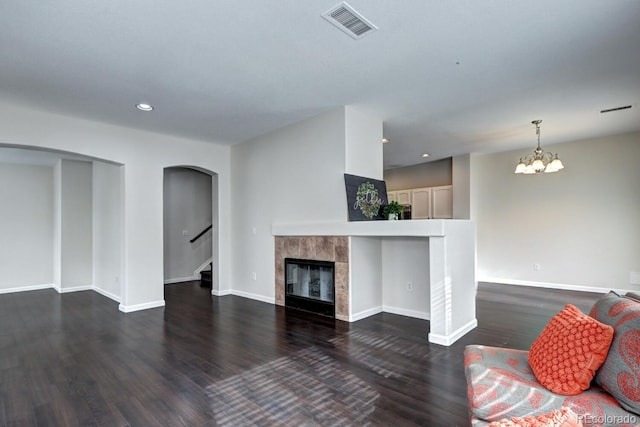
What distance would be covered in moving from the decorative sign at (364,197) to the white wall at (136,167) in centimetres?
301

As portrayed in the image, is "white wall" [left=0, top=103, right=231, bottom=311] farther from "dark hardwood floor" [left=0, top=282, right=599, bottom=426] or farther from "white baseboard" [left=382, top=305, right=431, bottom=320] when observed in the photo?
"white baseboard" [left=382, top=305, right=431, bottom=320]

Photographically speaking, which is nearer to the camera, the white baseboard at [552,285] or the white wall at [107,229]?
the white wall at [107,229]

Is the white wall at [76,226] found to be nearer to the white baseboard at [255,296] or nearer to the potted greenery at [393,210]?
the white baseboard at [255,296]

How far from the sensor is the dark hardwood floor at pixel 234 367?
2.23 meters

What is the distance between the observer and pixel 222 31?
8.48ft

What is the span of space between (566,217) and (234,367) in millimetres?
6355

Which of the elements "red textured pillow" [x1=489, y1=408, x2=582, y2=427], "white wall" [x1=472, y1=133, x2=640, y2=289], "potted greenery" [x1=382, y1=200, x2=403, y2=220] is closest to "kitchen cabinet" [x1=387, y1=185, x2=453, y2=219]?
"white wall" [x1=472, y1=133, x2=640, y2=289]

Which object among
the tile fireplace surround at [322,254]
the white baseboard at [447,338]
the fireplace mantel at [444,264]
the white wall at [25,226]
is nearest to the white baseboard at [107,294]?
the white wall at [25,226]

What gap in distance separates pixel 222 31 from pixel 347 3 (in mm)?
984

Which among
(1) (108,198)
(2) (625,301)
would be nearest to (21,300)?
(1) (108,198)

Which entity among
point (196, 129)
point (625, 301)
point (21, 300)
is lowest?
point (21, 300)

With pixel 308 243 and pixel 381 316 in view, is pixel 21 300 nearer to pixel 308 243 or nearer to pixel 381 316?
pixel 308 243

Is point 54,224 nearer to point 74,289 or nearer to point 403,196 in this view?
point 74,289

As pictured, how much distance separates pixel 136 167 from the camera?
507cm
